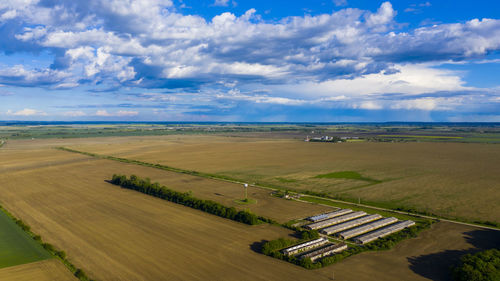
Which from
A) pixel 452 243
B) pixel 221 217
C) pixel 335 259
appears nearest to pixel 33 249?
pixel 221 217

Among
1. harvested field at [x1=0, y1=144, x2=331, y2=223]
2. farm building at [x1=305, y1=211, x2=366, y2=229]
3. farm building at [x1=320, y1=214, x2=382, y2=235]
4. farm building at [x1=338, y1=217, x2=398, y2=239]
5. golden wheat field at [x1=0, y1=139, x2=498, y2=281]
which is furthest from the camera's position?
harvested field at [x1=0, y1=144, x2=331, y2=223]

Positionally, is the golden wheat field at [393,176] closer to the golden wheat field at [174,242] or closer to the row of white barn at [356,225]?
the row of white barn at [356,225]

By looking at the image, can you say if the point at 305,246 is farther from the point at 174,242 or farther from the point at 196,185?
the point at 196,185

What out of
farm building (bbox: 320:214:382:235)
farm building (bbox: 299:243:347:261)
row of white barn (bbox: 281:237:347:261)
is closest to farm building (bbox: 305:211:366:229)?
farm building (bbox: 320:214:382:235)

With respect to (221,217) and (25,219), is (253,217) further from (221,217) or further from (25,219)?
(25,219)

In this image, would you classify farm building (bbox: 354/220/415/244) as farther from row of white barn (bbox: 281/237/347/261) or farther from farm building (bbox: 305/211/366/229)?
farm building (bbox: 305/211/366/229)

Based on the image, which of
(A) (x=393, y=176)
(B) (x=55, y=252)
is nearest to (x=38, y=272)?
(B) (x=55, y=252)

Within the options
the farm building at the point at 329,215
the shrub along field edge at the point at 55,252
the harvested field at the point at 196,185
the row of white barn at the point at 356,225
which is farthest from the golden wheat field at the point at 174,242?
the farm building at the point at 329,215
